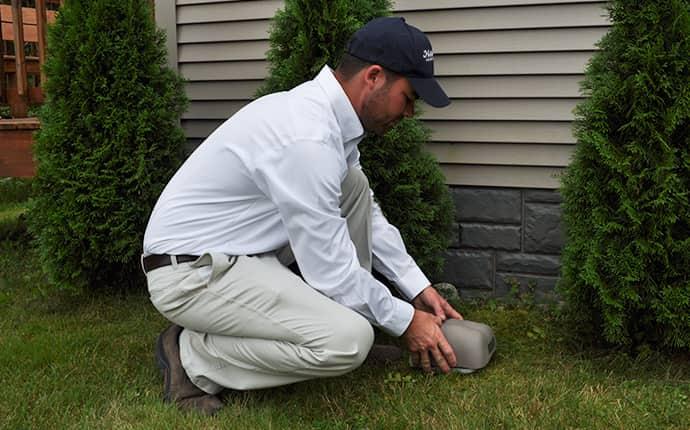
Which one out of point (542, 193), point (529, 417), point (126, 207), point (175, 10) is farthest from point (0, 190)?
point (529, 417)

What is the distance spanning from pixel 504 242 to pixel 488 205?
8.8 inches

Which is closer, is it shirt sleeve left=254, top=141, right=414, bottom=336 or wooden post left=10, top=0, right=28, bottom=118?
shirt sleeve left=254, top=141, right=414, bottom=336

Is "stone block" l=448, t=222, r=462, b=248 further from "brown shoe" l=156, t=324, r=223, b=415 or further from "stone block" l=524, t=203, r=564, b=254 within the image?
"brown shoe" l=156, t=324, r=223, b=415

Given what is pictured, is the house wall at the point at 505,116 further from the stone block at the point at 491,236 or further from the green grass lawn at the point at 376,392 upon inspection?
the green grass lawn at the point at 376,392

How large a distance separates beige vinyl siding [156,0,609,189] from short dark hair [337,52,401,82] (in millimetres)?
1622

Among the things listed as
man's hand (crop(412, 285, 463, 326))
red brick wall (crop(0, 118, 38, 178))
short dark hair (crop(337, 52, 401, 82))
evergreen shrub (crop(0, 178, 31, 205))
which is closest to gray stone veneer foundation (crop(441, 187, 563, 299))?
man's hand (crop(412, 285, 463, 326))

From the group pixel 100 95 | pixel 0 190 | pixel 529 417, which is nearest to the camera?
pixel 529 417

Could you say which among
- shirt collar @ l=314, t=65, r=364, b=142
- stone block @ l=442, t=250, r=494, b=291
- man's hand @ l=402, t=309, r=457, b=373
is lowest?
stone block @ l=442, t=250, r=494, b=291

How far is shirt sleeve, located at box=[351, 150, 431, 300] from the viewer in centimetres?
321

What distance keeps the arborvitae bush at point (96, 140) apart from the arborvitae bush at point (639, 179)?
2.29m

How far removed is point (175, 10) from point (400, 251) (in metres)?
2.59

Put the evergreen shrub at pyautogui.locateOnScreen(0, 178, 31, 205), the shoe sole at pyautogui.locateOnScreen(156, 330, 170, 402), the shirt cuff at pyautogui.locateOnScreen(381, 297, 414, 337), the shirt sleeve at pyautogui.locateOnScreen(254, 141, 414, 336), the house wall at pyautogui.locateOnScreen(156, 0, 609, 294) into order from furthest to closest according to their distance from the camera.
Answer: the evergreen shrub at pyautogui.locateOnScreen(0, 178, 31, 205), the house wall at pyautogui.locateOnScreen(156, 0, 609, 294), the shoe sole at pyautogui.locateOnScreen(156, 330, 170, 402), the shirt cuff at pyautogui.locateOnScreen(381, 297, 414, 337), the shirt sleeve at pyautogui.locateOnScreen(254, 141, 414, 336)

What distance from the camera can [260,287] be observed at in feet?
8.94

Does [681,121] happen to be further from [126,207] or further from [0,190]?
[0,190]
